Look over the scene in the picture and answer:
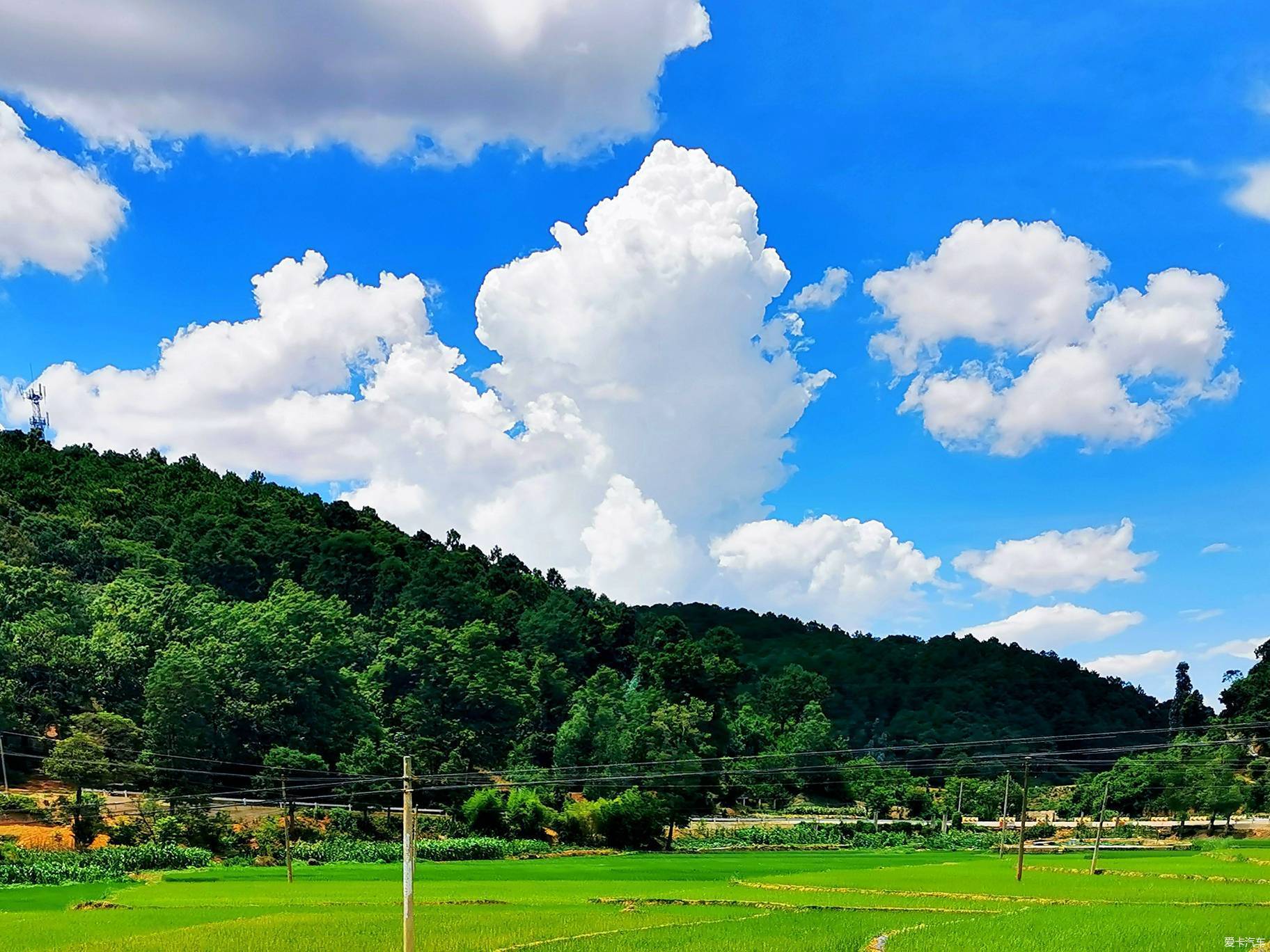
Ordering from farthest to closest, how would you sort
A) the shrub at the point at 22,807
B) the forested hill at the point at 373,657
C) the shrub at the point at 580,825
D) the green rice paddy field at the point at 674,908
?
the forested hill at the point at 373,657 < the shrub at the point at 580,825 < the shrub at the point at 22,807 < the green rice paddy field at the point at 674,908

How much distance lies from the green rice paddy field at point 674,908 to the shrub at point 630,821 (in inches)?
670

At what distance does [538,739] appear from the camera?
116 m

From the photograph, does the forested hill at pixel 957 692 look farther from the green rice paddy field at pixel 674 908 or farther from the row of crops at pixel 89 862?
the row of crops at pixel 89 862

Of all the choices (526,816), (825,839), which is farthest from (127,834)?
(825,839)

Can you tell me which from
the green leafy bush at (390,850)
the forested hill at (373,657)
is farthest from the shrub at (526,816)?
the forested hill at (373,657)

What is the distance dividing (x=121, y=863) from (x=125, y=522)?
284ft

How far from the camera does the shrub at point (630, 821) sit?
77500 millimetres

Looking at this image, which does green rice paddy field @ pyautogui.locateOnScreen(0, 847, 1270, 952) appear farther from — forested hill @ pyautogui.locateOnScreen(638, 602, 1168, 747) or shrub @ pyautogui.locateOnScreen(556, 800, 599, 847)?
forested hill @ pyautogui.locateOnScreen(638, 602, 1168, 747)

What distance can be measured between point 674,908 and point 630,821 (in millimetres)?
40562

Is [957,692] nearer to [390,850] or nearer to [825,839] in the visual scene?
[825,839]

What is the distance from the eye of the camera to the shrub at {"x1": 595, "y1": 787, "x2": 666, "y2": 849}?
77.5 metres

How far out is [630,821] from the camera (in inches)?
3051

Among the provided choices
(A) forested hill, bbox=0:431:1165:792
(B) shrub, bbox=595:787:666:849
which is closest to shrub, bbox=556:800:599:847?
(B) shrub, bbox=595:787:666:849

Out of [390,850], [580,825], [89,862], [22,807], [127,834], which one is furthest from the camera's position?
[580,825]
